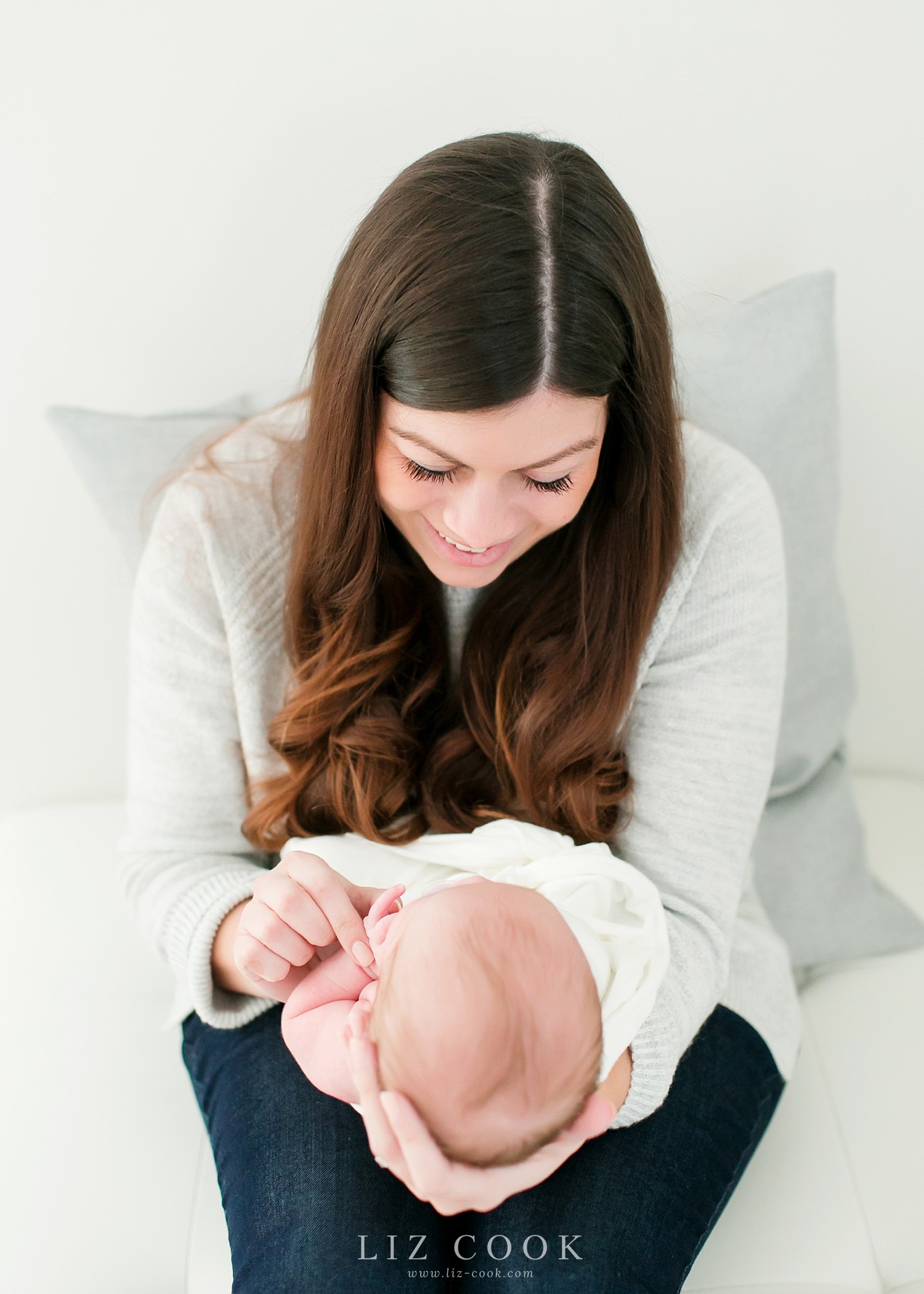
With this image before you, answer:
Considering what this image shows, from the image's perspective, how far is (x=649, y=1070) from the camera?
0.94 m

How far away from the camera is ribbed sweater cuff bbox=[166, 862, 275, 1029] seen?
1.04 meters

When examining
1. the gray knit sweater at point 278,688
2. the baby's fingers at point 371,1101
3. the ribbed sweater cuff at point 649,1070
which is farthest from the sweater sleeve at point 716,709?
the baby's fingers at point 371,1101

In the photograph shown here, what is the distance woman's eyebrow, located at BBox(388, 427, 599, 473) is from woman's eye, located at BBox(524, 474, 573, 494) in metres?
0.03

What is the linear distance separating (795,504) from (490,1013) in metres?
0.87

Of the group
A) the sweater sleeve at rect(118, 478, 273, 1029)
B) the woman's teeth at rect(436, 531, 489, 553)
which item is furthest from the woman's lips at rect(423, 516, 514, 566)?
the sweater sleeve at rect(118, 478, 273, 1029)

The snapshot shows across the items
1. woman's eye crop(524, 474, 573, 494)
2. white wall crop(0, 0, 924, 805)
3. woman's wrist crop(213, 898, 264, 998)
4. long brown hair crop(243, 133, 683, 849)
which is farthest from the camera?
white wall crop(0, 0, 924, 805)

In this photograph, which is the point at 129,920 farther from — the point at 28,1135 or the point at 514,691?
the point at 514,691

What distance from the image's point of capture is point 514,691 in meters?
1.11

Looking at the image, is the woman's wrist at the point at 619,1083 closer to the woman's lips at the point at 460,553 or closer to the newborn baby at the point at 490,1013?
the newborn baby at the point at 490,1013

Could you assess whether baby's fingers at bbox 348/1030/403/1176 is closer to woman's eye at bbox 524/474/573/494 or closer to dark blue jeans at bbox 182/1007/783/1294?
dark blue jeans at bbox 182/1007/783/1294

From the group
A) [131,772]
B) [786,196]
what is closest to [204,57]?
[786,196]

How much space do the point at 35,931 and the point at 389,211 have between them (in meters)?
1.04

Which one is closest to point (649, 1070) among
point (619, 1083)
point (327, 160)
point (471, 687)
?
point (619, 1083)

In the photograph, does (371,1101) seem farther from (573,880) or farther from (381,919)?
(573,880)
